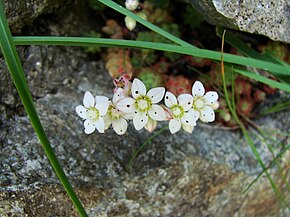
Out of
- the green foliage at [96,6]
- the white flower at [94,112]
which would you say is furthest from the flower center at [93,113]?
the green foliage at [96,6]

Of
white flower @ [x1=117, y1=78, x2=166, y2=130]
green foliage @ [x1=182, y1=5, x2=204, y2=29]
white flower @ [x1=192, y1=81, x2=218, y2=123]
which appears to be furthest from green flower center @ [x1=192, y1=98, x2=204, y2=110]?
green foliage @ [x1=182, y1=5, x2=204, y2=29]

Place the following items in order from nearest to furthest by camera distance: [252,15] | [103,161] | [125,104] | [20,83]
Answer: [20,83], [125,104], [252,15], [103,161]

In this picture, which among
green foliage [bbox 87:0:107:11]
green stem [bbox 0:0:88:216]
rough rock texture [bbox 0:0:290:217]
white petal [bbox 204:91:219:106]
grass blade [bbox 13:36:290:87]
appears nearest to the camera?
green stem [bbox 0:0:88:216]

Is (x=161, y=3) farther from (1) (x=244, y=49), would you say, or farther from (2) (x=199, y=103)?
(2) (x=199, y=103)

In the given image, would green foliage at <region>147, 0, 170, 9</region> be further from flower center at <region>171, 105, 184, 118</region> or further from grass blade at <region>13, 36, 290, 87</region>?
flower center at <region>171, 105, 184, 118</region>

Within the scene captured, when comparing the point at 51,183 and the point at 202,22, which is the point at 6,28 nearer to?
the point at 51,183

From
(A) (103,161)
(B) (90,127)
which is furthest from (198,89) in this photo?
(A) (103,161)
